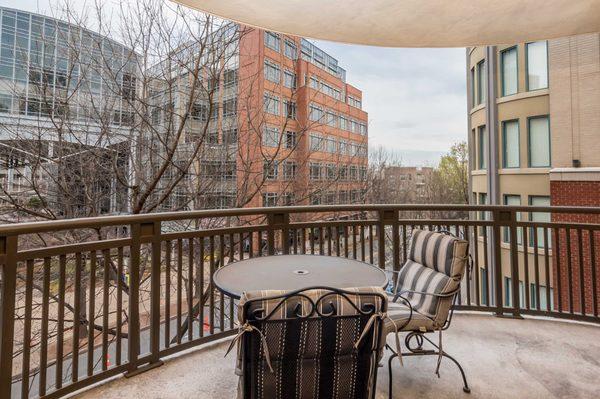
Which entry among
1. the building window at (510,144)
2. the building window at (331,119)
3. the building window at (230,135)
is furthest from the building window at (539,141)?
the building window at (230,135)

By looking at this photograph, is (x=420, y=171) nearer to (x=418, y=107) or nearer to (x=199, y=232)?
(x=418, y=107)

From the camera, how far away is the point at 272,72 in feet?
24.2

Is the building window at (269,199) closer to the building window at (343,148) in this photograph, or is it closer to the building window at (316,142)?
the building window at (316,142)

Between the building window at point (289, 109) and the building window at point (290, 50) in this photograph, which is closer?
the building window at point (289, 109)

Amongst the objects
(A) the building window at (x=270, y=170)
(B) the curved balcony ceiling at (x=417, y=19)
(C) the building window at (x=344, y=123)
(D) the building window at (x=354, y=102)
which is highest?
(D) the building window at (x=354, y=102)

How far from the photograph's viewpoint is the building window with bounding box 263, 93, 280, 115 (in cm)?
711

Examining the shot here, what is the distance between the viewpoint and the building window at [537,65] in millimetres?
10039

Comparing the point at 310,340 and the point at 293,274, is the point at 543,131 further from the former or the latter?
the point at 310,340

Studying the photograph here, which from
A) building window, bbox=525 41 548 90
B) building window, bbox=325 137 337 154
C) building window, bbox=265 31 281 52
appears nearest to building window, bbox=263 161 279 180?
building window, bbox=325 137 337 154

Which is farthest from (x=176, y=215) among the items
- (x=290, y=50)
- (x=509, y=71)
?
(x=509, y=71)

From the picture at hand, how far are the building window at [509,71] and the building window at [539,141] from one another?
1.24 metres

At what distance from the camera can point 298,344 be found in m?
1.28

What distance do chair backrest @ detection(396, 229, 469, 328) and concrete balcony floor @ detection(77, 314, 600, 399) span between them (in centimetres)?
51

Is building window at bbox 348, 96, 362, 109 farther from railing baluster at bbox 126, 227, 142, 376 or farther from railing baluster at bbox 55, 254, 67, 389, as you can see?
railing baluster at bbox 55, 254, 67, 389
